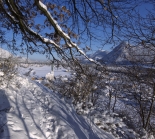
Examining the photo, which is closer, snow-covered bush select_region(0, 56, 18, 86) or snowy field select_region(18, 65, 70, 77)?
snowy field select_region(18, 65, 70, 77)

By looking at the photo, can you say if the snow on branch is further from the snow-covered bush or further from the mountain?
the snow-covered bush

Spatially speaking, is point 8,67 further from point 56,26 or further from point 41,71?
point 41,71

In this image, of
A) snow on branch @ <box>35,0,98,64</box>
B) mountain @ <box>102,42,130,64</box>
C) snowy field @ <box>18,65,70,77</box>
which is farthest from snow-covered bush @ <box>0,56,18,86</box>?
mountain @ <box>102,42,130,64</box>

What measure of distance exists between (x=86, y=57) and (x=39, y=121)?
6.96 ft

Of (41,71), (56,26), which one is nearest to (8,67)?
(56,26)

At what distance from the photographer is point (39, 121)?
142 inches

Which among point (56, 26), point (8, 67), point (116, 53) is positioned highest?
point (56, 26)

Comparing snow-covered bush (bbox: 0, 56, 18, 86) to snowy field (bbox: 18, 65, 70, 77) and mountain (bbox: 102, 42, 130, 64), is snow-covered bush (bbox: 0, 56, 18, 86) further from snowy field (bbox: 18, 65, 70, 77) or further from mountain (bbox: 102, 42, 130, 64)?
mountain (bbox: 102, 42, 130, 64)

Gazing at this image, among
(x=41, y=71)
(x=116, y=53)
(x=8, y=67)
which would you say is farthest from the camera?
(x=41, y=71)

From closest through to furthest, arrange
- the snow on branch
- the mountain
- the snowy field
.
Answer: the snow on branch → the mountain → the snowy field

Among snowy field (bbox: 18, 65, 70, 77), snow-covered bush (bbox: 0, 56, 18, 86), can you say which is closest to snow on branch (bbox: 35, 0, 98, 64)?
snowy field (bbox: 18, 65, 70, 77)

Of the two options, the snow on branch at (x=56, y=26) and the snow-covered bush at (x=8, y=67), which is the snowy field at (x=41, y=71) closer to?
the snow on branch at (x=56, y=26)

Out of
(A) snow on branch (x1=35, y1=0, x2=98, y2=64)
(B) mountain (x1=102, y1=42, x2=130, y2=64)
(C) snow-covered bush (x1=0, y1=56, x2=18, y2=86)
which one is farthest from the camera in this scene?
(C) snow-covered bush (x1=0, y1=56, x2=18, y2=86)

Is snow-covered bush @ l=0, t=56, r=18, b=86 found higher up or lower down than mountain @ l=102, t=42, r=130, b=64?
lower down
